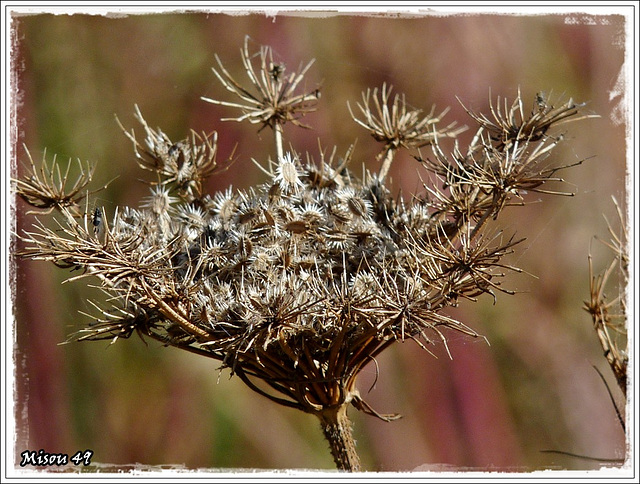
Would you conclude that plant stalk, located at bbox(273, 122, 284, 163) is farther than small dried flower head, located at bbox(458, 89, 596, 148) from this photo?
Yes

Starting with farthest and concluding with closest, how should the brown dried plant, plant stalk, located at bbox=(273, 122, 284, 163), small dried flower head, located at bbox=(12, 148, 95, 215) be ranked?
plant stalk, located at bbox=(273, 122, 284, 163) < small dried flower head, located at bbox=(12, 148, 95, 215) < the brown dried plant

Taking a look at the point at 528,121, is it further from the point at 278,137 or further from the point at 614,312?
the point at 278,137

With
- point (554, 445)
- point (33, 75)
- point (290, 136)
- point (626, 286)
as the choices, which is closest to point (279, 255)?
point (626, 286)

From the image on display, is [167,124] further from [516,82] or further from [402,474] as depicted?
[402,474]

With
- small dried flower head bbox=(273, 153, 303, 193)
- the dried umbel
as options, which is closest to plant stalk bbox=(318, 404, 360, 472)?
the dried umbel

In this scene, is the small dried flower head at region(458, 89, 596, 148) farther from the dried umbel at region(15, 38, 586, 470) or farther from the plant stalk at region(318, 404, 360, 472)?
the plant stalk at region(318, 404, 360, 472)

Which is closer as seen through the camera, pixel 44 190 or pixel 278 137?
pixel 44 190

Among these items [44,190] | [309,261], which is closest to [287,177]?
[309,261]

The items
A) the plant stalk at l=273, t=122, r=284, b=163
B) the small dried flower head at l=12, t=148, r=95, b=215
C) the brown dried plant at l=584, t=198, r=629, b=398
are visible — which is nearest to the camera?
the brown dried plant at l=584, t=198, r=629, b=398

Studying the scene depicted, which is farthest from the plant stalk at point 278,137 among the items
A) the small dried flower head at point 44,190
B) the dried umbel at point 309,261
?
the small dried flower head at point 44,190
